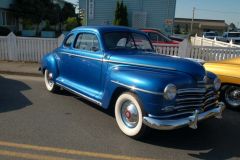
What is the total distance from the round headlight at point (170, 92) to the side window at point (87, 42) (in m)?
1.97

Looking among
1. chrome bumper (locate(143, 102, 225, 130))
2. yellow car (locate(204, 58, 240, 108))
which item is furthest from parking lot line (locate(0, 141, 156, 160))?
yellow car (locate(204, 58, 240, 108))

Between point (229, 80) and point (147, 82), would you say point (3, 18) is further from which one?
point (147, 82)

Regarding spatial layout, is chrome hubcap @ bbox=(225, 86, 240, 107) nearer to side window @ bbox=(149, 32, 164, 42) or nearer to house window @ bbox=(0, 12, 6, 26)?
side window @ bbox=(149, 32, 164, 42)

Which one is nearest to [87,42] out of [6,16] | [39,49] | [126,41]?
[126,41]

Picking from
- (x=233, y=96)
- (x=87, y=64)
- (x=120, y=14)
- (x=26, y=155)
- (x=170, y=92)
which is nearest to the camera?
(x=26, y=155)

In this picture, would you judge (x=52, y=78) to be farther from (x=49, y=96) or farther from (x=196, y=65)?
(x=196, y=65)

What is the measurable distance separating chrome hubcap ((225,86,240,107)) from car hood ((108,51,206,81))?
7.05ft

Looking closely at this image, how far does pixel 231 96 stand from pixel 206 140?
2163 mm

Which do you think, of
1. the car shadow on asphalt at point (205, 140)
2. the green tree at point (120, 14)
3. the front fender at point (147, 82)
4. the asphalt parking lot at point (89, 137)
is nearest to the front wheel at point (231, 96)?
the asphalt parking lot at point (89, 137)

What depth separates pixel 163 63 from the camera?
4.42 meters

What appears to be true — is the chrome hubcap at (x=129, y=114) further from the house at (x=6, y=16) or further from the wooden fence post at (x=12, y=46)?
the house at (x=6, y=16)

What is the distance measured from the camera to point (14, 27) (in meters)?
29.1

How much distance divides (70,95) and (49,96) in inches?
21.6

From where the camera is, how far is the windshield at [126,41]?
528 centimetres
